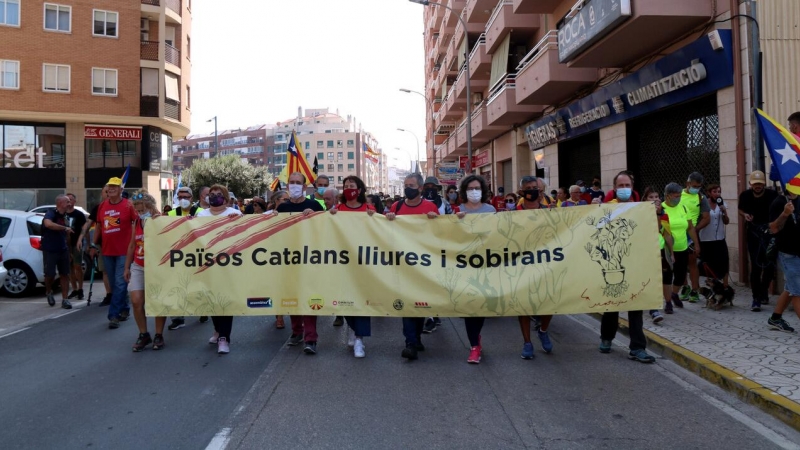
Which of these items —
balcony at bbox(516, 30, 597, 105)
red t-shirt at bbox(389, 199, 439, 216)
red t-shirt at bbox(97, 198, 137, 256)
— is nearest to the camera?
red t-shirt at bbox(389, 199, 439, 216)

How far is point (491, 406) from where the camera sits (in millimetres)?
4656

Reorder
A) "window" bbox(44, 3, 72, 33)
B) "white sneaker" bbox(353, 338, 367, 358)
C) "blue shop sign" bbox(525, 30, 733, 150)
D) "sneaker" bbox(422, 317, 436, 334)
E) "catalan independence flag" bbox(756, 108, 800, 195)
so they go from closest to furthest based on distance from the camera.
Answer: "catalan independence flag" bbox(756, 108, 800, 195)
"white sneaker" bbox(353, 338, 367, 358)
"sneaker" bbox(422, 317, 436, 334)
"blue shop sign" bbox(525, 30, 733, 150)
"window" bbox(44, 3, 72, 33)

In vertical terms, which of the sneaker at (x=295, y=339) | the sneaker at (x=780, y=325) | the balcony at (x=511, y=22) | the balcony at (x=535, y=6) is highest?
the balcony at (x=511, y=22)

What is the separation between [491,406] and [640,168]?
11.7m

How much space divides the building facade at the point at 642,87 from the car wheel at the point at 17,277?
39.0 feet

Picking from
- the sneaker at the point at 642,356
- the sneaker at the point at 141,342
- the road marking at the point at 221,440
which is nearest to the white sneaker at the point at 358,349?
the road marking at the point at 221,440

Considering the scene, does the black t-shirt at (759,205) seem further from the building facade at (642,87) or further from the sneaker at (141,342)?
the sneaker at (141,342)

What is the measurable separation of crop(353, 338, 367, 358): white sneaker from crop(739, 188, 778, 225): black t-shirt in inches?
220

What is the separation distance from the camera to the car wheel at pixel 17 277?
10.7 meters

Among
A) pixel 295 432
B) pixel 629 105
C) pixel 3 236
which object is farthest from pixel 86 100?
pixel 295 432

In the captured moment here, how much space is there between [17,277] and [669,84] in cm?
1306

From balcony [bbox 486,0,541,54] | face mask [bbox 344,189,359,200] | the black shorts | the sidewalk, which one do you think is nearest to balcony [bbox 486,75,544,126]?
balcony [bbox 486,0,541,54]

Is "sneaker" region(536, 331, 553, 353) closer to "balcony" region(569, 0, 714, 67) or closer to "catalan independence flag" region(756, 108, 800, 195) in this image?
"catalan independence flag" region(756, 108, 800, 195)

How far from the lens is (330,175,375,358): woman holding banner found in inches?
249
